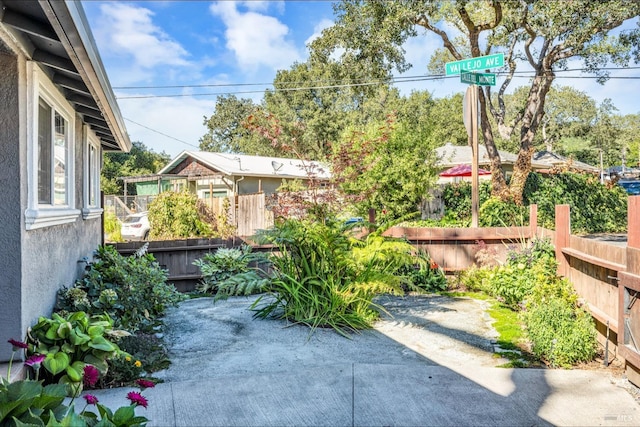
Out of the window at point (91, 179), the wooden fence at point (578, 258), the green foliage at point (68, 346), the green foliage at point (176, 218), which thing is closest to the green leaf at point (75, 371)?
the green foliage at point (68, 346)

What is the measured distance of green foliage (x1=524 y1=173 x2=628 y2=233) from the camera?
15883 millimetres

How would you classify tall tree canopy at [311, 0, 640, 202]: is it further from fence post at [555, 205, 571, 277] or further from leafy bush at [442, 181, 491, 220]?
fence post at [555, 205, 571, 277]

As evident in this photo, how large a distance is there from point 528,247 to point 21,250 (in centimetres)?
604

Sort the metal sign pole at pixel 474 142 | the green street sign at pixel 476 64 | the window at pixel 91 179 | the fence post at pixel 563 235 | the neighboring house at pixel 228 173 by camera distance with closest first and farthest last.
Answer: the fence post at pixel 563 235, the window at pixel 91 179, the green street sign at pixel 476 64, the metal sign pole at pixel 474 142, the neighboring house at pixel 228 173

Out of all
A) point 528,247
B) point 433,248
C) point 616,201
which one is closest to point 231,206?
point 433,248

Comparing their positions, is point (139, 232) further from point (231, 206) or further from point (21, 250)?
point (21, 250)

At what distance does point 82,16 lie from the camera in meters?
2.78

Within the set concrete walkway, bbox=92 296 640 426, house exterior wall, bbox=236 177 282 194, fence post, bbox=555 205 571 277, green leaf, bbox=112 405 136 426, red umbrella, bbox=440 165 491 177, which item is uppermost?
red umbrella, bbox=440 165 491 177

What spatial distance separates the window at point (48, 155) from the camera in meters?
3.49

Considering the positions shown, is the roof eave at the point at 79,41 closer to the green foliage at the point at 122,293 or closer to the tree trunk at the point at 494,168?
the green foliage at the point at 122,293

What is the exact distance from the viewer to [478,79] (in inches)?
331

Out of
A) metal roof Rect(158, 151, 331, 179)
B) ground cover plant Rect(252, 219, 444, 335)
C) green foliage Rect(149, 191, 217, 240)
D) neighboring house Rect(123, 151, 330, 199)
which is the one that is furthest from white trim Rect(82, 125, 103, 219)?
metal roof Rect(158, 151, 331, 179)

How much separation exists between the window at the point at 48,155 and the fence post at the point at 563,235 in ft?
18.4

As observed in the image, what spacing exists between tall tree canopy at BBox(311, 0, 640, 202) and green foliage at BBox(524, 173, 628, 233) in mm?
1127
